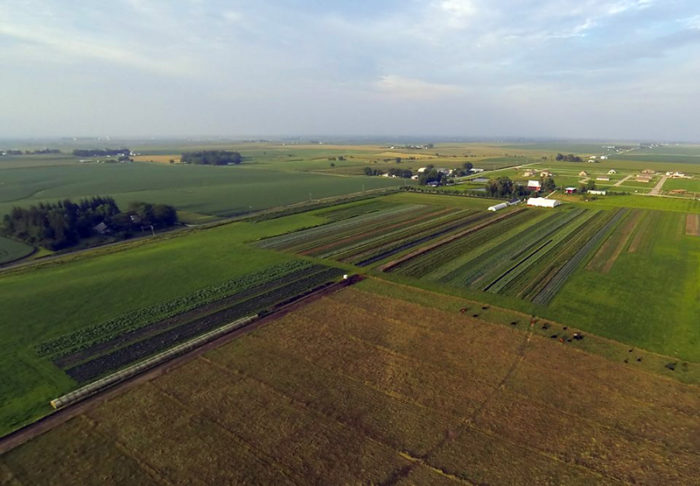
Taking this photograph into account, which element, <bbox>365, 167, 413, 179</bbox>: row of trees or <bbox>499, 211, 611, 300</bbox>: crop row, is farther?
<bbox>365, 167, 413, 179</bbox>: row of trees

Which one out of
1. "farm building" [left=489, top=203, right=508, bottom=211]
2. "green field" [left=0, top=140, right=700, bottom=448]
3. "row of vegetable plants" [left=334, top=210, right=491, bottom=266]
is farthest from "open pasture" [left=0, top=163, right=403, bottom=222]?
"farm building" [left=489, top=203, right=508, bottom=211]

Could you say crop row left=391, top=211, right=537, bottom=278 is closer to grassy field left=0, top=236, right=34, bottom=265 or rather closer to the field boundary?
the field boundary

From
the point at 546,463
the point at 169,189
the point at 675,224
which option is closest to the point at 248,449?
the point at 546,463

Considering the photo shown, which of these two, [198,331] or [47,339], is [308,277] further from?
[47,339]

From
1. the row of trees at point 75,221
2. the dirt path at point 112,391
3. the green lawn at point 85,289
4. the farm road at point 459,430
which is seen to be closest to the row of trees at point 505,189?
the green lawn at point 85,289

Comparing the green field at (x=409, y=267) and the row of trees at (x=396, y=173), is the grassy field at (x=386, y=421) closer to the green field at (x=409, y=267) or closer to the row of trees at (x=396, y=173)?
the green field at (x=409, y=267)

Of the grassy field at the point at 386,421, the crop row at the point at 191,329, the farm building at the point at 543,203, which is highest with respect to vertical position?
the farm building at the point at 543,203

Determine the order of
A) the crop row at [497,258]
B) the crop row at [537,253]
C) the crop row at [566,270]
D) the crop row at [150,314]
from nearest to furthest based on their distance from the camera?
the crop row at [150,314] → the crop row at [566,270] → the crop row at [537,253] → the crop row at [497,258]
